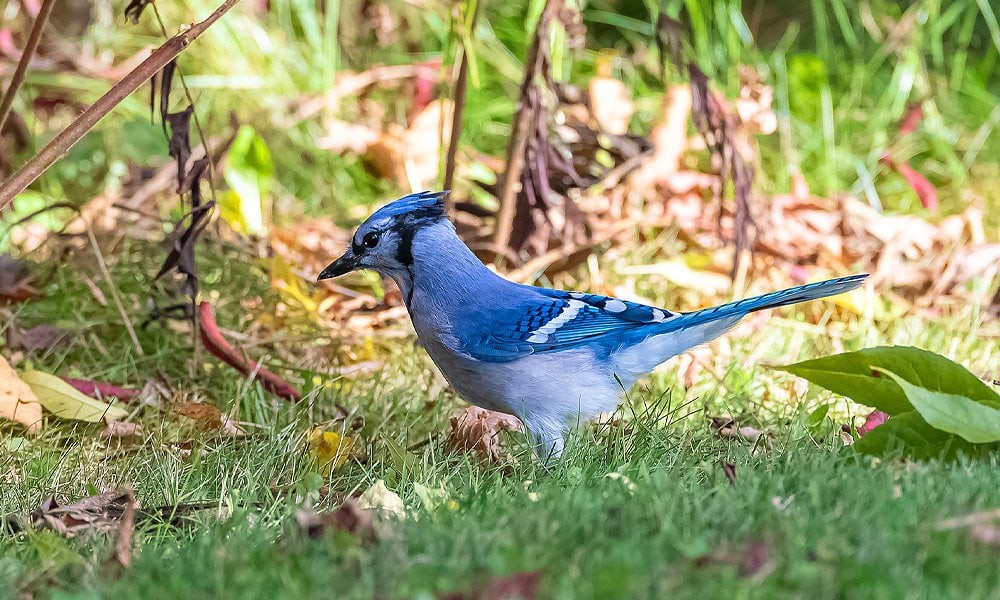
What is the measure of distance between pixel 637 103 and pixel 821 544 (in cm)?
390

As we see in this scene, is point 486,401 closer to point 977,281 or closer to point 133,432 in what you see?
point 133,432

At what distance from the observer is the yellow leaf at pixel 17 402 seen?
8.52 feet

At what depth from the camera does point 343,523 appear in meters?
1.78

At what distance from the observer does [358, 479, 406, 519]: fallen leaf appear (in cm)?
203

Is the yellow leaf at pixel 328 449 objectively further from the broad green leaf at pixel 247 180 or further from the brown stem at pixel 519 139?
the broad green leaf at pixel 247 180

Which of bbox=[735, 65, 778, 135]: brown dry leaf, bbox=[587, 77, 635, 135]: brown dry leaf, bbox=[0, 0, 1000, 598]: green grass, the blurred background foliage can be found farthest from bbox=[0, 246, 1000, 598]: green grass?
the blurred background foliage

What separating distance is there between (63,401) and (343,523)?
120cm

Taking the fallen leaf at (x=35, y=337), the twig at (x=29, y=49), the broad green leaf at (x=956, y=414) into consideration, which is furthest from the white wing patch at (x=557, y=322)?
the fallen leaf at (x=35, y=337)

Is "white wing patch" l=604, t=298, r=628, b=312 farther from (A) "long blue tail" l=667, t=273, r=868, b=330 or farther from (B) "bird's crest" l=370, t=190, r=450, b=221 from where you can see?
(B) "bird's crest" l=370, t=190, r=450, b=221

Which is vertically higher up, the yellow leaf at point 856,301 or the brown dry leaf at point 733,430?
the yellow leaf at point 856,301

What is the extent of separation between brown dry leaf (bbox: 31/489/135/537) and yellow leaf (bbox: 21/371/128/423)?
541 mm

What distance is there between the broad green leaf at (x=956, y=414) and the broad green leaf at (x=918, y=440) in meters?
0.11

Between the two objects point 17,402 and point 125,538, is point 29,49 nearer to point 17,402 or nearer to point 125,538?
point 17,402

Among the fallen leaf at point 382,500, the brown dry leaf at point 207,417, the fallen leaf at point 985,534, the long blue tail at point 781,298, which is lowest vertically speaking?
the brown dry leaf at point 207,417
